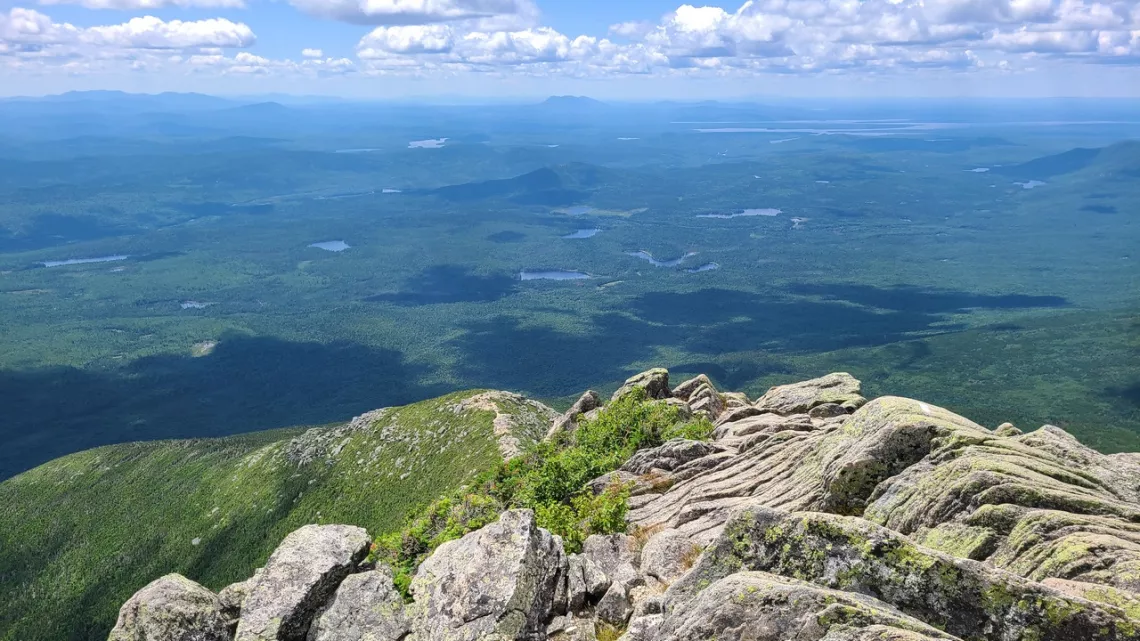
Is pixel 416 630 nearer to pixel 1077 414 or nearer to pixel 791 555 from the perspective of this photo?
pixel 791 555

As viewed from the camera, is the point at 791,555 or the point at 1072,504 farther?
the point at 1072,504

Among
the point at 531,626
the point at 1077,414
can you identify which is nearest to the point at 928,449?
the point at 531,626

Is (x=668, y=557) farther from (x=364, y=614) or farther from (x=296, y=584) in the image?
(x=296, y=584)

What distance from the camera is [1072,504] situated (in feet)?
70.4

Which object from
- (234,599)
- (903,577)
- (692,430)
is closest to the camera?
(903,577)

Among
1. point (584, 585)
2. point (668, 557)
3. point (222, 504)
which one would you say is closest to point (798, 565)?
point (584, 585)

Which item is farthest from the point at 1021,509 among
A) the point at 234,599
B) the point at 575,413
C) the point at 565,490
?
the point at 575,413

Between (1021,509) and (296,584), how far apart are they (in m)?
22.0

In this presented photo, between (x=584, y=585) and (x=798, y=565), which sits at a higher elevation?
(x=798, y=565)

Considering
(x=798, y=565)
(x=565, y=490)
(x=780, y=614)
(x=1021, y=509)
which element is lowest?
(x=565, y=490)

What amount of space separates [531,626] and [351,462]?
7572cm

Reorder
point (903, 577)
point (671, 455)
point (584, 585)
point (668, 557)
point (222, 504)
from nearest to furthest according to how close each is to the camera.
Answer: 1. point (903, 577)
2. point (584, 585)
3. point (668, 557)
4. point (671, 455)
5. point (222, 504)

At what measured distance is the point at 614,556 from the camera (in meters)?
26.9

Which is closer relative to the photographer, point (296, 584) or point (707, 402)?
point (296, 584)
